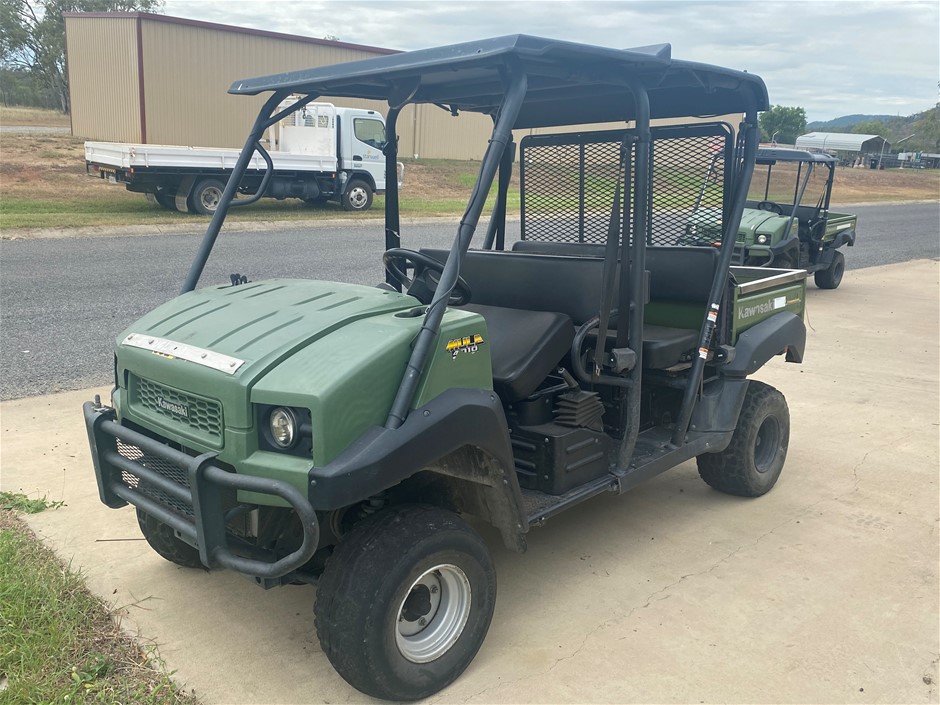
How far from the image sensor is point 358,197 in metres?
18.0

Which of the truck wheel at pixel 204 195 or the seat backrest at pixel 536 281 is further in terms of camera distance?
the truck wheel at pixel 204 195

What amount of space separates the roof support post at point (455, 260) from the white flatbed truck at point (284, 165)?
11028mm

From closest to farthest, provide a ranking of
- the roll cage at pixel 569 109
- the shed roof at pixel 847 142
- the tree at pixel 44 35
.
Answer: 1. the roll cage at pixel 569 109
2. the tree at pixel 44 35
3. the shed roof at pixel 847 142

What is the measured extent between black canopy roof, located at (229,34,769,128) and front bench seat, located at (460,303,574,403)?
3.10 feet

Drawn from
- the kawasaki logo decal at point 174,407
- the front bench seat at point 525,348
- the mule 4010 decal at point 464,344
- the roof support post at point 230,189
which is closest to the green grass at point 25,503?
the roof support post at point 230,189

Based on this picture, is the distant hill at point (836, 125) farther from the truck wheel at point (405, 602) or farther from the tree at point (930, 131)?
the truck wheel at point (405, 602)

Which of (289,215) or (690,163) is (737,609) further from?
(289,215)

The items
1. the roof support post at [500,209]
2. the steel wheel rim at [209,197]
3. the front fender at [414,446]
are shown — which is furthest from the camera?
the steel wheel rim at [209,197]

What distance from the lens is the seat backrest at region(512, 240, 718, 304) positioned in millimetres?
3983

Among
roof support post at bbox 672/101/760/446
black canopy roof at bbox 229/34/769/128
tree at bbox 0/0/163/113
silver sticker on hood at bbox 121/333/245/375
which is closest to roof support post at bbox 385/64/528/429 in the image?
black canopy roof at bbox 229/34/769/128

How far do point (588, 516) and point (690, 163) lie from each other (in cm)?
181

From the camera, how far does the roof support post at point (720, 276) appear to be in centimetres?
378

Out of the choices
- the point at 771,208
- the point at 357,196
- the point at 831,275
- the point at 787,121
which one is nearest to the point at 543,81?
the point at 771,208

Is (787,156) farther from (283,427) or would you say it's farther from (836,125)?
(836,125)
